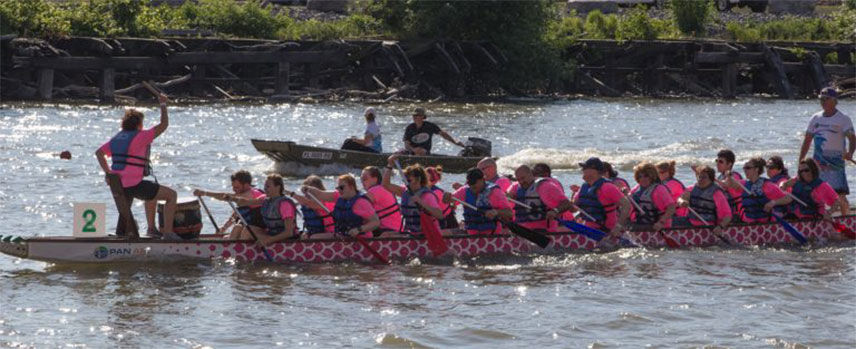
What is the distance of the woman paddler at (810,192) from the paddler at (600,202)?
8.60 feet

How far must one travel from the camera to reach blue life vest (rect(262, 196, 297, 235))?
1591 centimetres

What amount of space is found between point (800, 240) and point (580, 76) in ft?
106

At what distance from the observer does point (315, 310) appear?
14336 millimetres

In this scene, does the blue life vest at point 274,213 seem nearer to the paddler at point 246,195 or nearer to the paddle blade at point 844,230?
the paddler at point 246,195

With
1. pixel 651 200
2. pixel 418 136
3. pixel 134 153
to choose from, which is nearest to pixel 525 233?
pixel 651 200

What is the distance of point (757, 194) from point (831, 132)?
1263 mm

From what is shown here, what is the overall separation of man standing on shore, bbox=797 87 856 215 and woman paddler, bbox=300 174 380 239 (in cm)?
585

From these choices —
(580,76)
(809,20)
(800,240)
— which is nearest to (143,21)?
(580,76)

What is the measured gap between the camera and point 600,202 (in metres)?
17.1

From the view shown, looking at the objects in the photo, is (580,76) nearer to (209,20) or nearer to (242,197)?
(209,20)

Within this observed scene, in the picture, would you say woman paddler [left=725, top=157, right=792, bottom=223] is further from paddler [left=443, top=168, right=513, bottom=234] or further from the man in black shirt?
the man in black shirt

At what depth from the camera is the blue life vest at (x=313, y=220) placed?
16.4 meters

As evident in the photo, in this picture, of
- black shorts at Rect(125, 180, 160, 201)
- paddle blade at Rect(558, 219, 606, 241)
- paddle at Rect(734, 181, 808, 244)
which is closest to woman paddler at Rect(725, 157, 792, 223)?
paddle at Rect(734, 181, 808, 244)

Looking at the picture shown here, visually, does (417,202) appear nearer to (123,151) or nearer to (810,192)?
(123,151)
